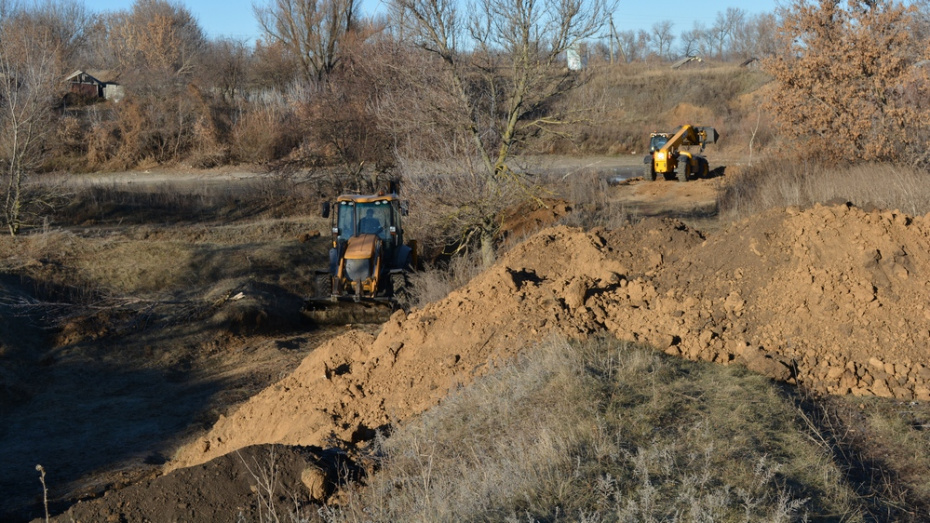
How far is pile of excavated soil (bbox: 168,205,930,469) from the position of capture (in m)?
8.20

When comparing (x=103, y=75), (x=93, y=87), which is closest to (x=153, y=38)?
(x=103, y=75)

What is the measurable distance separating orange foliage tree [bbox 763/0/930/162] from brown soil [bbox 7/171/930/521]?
Result: 27.8ft

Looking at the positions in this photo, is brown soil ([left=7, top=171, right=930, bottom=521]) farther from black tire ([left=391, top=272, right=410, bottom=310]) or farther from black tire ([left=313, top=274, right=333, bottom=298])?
black tire ([left=313, top=274, right=333, bottom=298])

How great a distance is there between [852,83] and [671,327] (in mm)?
11896

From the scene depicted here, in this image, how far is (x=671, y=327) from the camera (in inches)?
342

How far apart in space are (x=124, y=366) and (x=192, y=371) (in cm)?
119

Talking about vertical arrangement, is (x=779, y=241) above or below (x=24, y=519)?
above

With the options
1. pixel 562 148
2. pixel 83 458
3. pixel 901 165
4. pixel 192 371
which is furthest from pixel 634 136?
pixel 83 458

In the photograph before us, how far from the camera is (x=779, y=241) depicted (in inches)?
379

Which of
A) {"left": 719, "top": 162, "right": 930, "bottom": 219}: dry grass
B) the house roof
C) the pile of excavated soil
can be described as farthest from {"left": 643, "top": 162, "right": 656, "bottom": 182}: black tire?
the house roof

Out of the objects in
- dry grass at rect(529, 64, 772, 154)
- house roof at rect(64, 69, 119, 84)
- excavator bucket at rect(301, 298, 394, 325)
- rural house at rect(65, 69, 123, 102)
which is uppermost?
house roof at rect(64, 69, 119, 84)

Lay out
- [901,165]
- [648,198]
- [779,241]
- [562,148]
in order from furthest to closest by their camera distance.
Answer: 1. [562,148]
2. [648,198]
3. [901,165]
4. [779,241]

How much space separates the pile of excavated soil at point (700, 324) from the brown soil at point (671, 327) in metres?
0.02

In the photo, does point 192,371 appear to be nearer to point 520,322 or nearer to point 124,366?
point 124,366
